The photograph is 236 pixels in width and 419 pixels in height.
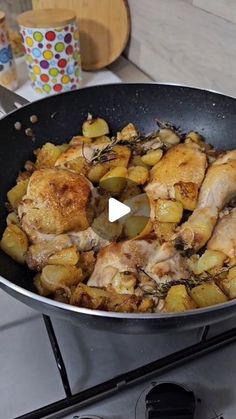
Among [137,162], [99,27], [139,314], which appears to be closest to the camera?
[139,314]

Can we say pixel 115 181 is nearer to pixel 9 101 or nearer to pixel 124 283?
pixel 124 283

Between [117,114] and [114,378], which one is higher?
[117,114]

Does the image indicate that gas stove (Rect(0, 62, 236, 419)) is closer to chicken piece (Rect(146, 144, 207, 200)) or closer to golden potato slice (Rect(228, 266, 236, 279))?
golden potato slice (Rect(228, 266, 236, 279))

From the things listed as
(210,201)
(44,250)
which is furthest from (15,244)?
(210,201)

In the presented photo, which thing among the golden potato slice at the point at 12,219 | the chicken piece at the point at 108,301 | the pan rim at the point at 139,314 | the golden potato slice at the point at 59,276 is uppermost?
the pan rim at the point at 139,314

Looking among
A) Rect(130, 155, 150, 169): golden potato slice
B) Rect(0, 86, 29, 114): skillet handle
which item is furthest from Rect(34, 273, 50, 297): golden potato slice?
Rect(0, 86, 29, 114): skillet handle

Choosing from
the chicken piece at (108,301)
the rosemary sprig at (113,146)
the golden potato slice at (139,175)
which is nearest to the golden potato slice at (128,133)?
the rosemary sprig at (113,146)

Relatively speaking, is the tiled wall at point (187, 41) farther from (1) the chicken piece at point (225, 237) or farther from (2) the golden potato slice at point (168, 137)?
(1) the chicken piece at point (225, 237)
